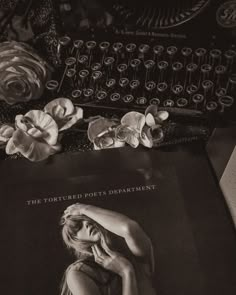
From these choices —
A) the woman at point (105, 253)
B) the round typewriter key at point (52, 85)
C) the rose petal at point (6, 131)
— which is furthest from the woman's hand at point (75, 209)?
the round typewriter key at point (52, 85)

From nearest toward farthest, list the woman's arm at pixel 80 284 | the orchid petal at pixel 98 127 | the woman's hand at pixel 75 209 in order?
1. the woman's arm at pixel 80 284
2. the woman's hand at pixel 75 209
3. the orchid petal at pixel 98 127

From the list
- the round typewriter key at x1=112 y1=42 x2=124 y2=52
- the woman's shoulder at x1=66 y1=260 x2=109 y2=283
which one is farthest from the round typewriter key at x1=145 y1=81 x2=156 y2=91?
the woman's shoulder at x1=66 y1=260 x2=109 y2=283

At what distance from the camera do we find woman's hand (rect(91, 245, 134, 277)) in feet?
2.59

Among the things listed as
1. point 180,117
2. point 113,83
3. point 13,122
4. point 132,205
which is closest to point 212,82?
point 180,117

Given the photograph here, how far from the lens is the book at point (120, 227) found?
0.78 metres

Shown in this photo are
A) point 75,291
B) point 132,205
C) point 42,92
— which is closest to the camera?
point 75,291

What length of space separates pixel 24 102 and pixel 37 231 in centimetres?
35

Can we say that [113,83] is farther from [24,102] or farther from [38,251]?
[38,251]

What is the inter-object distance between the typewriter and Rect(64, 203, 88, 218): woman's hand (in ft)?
0.81

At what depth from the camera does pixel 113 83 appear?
1039mm

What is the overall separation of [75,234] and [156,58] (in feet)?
1.46

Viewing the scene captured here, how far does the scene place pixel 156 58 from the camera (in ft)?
3.46

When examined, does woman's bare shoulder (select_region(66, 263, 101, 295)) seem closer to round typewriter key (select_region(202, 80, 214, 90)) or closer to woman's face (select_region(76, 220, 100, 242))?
woman's face (select_region(76, 220, 100, 242))

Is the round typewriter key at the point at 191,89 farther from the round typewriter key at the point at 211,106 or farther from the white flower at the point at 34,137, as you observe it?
the white flower at the point at 34,137
